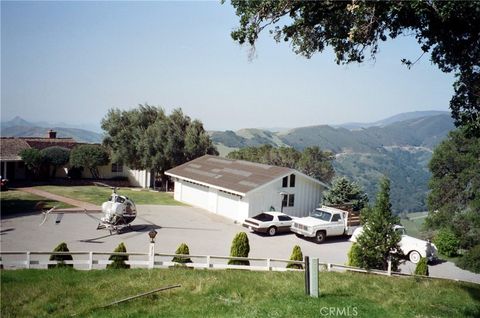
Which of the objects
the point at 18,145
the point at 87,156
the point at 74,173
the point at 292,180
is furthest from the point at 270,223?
the point at 18,145

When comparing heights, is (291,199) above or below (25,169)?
below

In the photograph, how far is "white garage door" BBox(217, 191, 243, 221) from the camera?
30562mm

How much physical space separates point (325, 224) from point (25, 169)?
118ft

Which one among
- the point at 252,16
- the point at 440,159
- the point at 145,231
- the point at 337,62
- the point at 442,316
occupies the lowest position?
the point at 145,231

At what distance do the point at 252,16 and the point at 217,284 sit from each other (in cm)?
809

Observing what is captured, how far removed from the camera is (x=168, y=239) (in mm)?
23875

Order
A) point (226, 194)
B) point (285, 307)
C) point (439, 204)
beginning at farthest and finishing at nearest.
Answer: point (439, 204)
point (226, 194)
point (285, 307)

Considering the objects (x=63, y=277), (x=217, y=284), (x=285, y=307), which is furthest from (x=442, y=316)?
(x=63, y=277)

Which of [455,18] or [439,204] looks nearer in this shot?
[455,18]

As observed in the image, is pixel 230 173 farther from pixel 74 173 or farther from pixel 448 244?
pixel 74 173

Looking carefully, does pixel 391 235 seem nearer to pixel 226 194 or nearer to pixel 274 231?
pixel 274 231

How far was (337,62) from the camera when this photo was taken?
12.9m

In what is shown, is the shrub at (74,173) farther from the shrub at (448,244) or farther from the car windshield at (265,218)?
the shrub at (448,244)

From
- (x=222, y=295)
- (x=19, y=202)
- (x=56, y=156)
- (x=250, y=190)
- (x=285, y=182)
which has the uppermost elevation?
(x=56, y=156)
